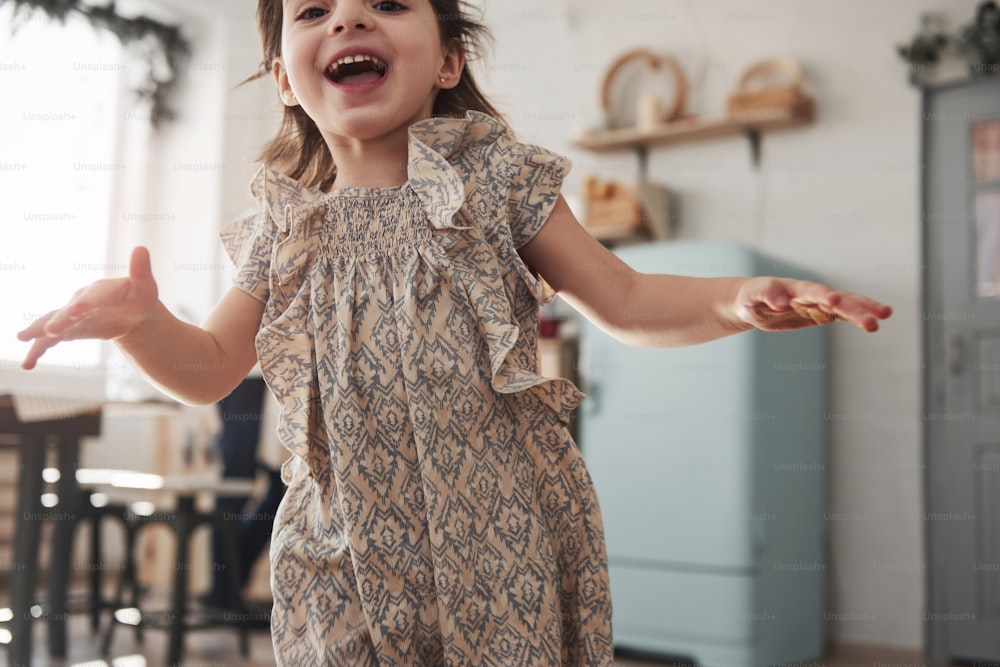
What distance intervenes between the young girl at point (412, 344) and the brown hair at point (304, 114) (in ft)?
0.20

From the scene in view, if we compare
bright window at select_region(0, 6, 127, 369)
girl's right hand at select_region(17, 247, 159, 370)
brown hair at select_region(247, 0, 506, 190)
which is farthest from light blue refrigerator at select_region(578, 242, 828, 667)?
bright window at select_region(0, 6, 127, 369)

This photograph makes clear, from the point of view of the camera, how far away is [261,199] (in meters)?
0.88

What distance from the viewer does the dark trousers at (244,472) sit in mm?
3504

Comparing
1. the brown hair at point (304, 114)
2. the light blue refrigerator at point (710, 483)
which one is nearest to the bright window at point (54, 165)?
the light blue refrigerator at point (710, 483)

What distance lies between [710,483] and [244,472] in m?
1.71

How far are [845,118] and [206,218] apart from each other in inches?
121

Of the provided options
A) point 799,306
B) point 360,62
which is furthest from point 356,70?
point 799,306

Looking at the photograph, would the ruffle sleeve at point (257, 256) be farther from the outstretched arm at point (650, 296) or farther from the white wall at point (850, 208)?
the white wall at point (850, 208)

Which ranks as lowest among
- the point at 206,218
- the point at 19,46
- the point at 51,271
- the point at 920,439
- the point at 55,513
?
the point at 55,513

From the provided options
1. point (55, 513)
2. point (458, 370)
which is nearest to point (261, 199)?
point (458, 370)

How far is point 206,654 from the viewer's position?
305 centimetres

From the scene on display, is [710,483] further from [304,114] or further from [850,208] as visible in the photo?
[304,114]

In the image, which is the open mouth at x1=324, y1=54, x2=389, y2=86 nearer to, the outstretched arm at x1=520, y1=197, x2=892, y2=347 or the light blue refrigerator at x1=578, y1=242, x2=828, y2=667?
the outstretched arm at x1=520, y1=197, x2=892, y2=347

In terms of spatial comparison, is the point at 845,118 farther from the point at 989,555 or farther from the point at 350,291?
the point at 350,291
